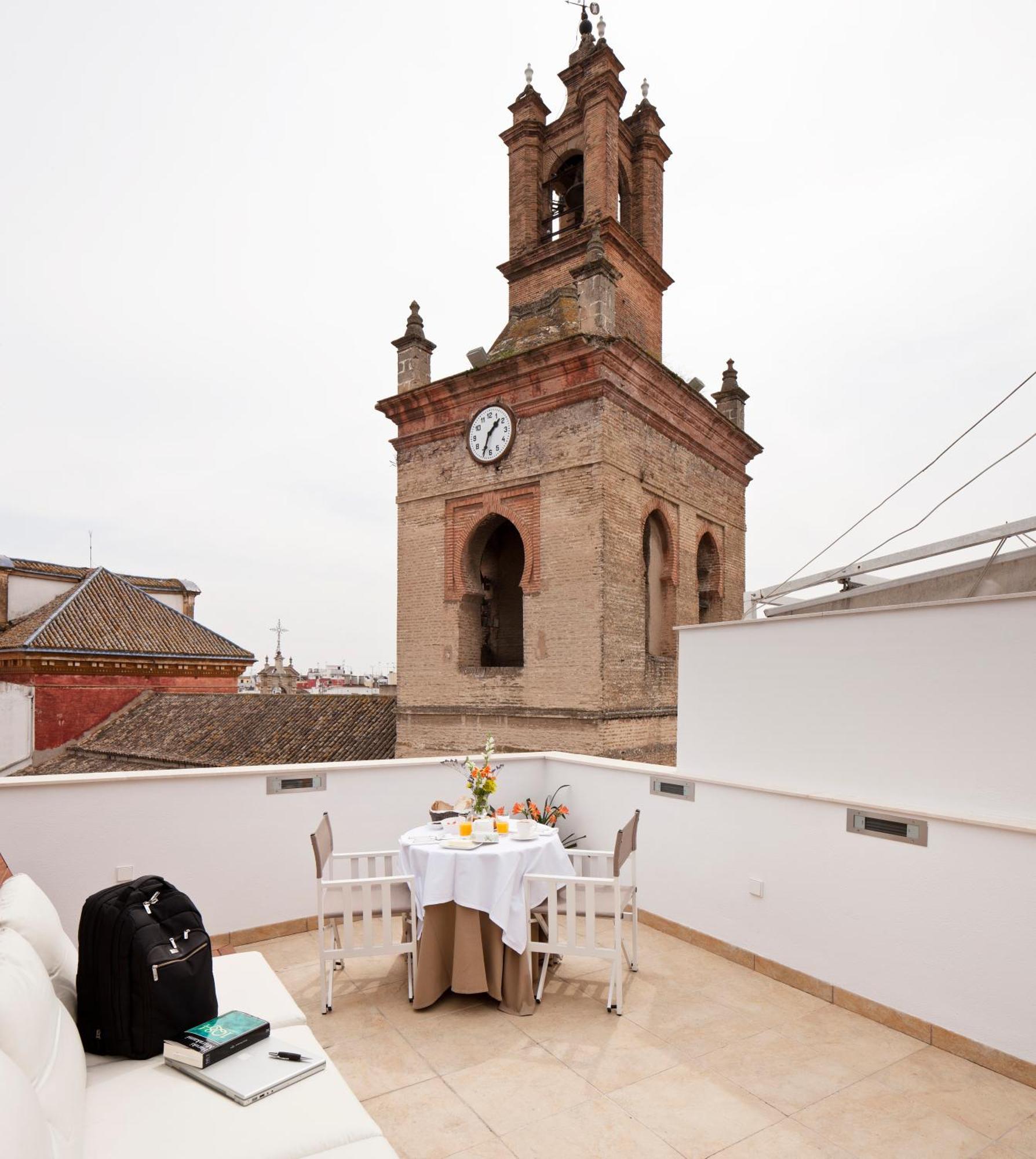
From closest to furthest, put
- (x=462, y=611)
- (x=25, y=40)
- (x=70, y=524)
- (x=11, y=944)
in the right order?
(x=11, y=944)
(x=25, y=40)
(x=462, y=611)
(x=70, y=524)

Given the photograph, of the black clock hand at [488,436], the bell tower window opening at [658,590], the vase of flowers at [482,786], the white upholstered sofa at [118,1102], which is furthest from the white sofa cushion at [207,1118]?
the bell tower window opening at [658,590]

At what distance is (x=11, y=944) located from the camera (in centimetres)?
222

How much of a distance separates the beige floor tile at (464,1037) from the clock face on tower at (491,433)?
865 cm

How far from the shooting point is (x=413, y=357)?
12.8m

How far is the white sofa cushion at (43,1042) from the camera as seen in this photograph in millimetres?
1863

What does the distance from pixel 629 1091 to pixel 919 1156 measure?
114 centimetres

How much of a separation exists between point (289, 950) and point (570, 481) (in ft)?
24.2

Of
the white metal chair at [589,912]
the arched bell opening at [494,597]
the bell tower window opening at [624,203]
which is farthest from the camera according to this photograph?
the bell tower window opening at [624,203]

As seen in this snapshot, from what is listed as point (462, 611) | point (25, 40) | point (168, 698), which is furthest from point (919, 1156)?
point (168, 698)

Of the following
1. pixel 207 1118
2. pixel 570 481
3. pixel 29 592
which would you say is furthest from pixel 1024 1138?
pixel 29 592

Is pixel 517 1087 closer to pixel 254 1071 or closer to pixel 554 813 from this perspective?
pixel 254 1071

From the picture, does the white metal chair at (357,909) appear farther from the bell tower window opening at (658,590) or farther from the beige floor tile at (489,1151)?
the bell tower window opening at (658,590)

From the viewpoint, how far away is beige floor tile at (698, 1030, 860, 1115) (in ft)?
10.3

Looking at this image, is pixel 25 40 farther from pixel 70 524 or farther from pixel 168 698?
pixel 70 524
